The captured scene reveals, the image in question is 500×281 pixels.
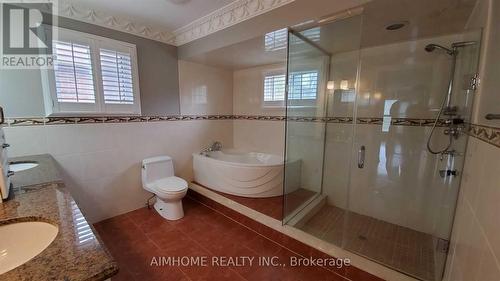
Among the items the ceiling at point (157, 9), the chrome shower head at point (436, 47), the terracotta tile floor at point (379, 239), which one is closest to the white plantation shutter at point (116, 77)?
the ceiling at point (157, 9)

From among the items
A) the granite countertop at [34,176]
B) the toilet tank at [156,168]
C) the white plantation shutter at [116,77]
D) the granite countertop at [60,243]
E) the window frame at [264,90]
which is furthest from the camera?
the window frame at [264,90]

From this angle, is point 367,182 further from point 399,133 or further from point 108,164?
point 108,164

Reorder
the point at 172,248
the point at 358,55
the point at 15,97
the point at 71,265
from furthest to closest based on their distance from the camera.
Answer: the point at 358,55
the point at 172,248
the point at 15,97
the point at 71,265

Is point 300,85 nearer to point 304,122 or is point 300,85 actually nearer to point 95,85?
point 304,122

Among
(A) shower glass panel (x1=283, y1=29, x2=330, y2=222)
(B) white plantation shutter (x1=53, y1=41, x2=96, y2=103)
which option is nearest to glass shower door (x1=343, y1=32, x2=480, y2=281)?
(A) shower glass panel (x1=283, y1=29, x2=330, y2=222)

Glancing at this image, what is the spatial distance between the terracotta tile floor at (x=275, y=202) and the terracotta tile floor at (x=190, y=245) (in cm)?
25

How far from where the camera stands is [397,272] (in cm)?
153

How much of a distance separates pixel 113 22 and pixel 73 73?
715 millimetres

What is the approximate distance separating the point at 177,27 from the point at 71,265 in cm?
271

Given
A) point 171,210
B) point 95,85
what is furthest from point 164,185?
point 95,85

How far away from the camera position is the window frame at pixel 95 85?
1938 millimetres

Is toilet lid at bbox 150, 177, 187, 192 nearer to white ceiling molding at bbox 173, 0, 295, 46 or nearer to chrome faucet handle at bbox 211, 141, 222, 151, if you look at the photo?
chrome faucet handle at bbox 211, 141, 222, 151

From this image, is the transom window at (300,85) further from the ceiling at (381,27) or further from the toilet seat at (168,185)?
the toilet seat at (168,185)

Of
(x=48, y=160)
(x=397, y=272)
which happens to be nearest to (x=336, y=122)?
(x=397, y=272)
